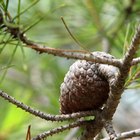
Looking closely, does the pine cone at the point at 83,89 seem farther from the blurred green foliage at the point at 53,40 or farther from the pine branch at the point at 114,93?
the blurred green foliage at the point at 53,40

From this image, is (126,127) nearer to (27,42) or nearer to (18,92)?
(18,92)

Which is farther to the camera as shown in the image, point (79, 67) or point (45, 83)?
point (45, 83)

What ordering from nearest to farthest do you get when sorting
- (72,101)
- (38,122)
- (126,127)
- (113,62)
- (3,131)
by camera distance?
(113,62) → (72,101) → (3,131) → (38,122) → (126,127)

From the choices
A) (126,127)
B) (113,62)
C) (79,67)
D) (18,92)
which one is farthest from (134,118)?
(113,62)

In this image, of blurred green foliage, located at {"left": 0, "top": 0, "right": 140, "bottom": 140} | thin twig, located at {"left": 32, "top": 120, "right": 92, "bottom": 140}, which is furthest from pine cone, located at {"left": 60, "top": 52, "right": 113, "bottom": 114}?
blurred green foliage, located at {"left": 0, "top": 0, "right": 140, "bottom": 140}

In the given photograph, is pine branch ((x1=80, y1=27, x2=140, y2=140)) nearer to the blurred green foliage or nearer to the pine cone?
the pine cone

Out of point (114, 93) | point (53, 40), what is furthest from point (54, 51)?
point (53, 40)

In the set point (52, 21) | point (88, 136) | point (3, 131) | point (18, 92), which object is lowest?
point (88, 136)
